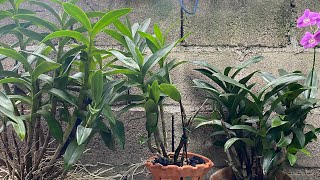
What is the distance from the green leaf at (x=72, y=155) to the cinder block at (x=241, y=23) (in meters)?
0.51

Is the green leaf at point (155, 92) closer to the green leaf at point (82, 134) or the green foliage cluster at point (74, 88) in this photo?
the green foliage cluster at point (74, 88)

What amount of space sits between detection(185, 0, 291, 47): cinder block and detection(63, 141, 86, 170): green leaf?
0.51m

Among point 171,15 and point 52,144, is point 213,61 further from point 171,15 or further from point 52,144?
point 52,144

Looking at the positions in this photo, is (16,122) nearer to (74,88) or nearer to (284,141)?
(74,88)

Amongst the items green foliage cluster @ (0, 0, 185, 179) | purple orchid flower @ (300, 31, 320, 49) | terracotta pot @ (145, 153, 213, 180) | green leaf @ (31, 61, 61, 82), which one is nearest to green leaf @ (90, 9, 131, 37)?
green foliage cluster @ (0, 0, 185, 179)

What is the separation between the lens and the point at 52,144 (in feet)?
3.62

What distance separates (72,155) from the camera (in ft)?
2.68

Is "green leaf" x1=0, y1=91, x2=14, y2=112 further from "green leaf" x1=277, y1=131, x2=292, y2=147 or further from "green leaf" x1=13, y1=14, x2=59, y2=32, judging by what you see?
"green leaf" x1=277, y1=131, x2=292, y2=147

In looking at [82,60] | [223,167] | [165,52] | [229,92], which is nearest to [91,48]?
[82,60]

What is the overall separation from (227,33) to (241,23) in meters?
0.05

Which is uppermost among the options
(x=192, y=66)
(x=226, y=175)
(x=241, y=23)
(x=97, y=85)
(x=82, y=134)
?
(x=241, y=23)

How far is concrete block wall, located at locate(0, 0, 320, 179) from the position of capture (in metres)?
1.15

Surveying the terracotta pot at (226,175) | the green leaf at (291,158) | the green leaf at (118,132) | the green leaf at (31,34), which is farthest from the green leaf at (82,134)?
the green leaf at (291,158)

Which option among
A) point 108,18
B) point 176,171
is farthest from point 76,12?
point 176,171
